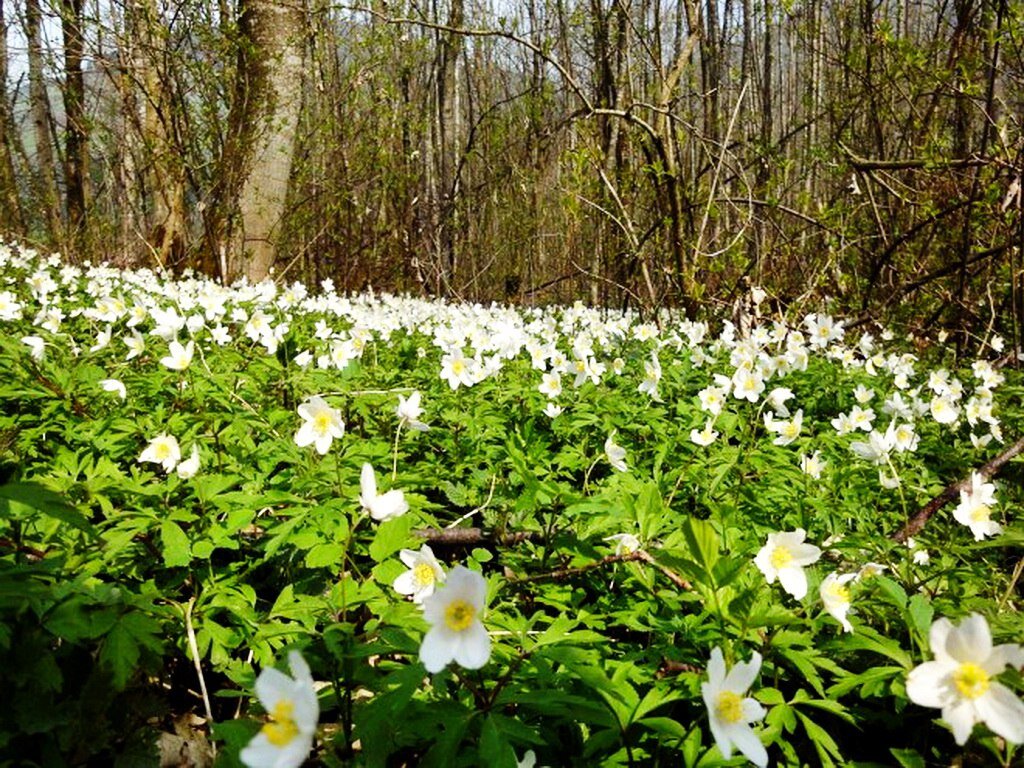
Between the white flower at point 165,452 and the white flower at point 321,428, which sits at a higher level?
the white flower at point 321,428

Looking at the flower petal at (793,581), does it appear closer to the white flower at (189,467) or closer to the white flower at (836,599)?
the white flower at (836,599)

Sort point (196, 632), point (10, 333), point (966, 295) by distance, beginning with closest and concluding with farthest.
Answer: point (196, 632) < point (10, 333) < point (966, 295)

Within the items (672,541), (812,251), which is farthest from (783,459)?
(812,251)

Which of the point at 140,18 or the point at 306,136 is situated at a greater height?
the point at 140,18

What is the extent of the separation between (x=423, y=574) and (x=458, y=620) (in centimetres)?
39

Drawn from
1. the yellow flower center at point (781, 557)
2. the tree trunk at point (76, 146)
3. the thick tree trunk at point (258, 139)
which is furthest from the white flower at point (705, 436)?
the tree trunk at point (76, 146)

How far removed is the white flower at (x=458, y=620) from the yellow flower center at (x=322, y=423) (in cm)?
94

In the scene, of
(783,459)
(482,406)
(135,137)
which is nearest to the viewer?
(783,459)

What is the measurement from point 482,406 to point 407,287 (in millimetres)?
10194

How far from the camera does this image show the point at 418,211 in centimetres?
1340

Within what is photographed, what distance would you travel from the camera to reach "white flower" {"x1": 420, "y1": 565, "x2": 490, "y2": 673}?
107 centimetres

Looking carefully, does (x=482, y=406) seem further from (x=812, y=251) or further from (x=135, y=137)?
(x=135, y=137)

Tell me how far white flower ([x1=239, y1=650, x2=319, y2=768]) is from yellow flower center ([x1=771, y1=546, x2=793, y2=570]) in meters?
0.96

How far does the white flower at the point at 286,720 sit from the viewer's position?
97cm
